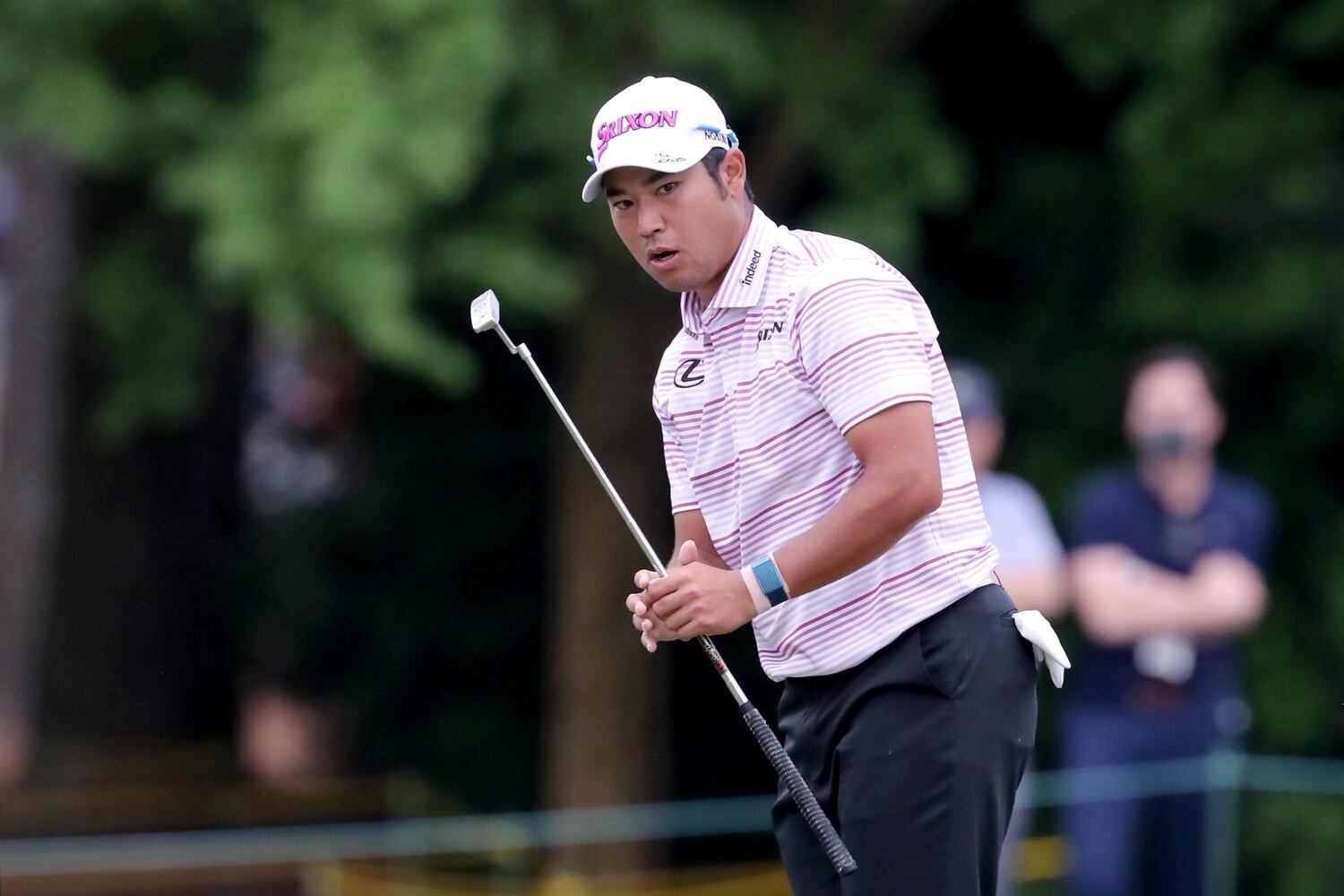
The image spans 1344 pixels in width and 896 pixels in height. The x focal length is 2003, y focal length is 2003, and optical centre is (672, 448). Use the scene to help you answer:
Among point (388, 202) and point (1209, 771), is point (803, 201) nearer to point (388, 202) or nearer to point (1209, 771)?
point (388, 202)

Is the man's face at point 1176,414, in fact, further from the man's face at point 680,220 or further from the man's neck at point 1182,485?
the man's face at point 680,220

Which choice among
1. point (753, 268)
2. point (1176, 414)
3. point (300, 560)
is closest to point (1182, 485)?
point (1176, 414)

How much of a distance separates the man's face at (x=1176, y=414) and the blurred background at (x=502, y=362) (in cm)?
98

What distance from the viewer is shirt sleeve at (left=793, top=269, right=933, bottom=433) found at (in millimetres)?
2928

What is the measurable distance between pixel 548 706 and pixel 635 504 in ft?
5.47

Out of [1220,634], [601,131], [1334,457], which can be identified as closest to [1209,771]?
[1220,634]

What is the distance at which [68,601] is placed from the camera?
10266 millimetres

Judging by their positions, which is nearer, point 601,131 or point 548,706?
point 601,131

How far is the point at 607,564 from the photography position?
382 inches

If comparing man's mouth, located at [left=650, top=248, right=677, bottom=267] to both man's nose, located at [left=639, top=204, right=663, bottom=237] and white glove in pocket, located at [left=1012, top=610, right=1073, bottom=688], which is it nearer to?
man's nose, located at [left=639, top=204, right=663, bottom=237]

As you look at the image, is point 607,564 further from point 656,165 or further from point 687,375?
point 656,165

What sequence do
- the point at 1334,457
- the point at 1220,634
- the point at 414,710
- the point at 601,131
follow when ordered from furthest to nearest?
the point at 414,710
the point at 1334,457
the point at 1220,634
the point at 601,131

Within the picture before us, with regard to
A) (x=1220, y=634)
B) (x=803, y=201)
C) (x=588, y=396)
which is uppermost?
(x=803, y=201)

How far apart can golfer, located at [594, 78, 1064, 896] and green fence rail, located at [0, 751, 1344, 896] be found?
10.1 ft
